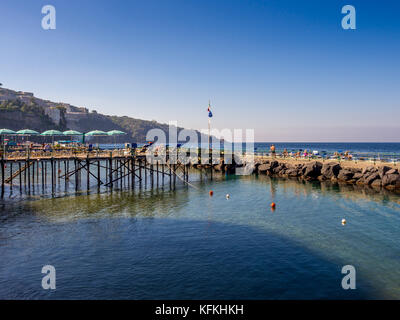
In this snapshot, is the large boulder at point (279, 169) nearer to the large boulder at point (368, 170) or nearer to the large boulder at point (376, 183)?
the large boulder at point (368, 170)

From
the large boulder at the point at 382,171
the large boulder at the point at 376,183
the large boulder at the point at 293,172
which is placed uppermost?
the large boulder at the point at 382,171

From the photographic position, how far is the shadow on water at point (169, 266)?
13.4 meters

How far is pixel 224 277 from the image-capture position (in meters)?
14.8

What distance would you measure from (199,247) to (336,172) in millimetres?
34476

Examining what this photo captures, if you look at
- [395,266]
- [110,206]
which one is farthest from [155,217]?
[395,266]

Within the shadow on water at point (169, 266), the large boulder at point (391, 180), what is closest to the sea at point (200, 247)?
the shadow on water at point (169, 266)

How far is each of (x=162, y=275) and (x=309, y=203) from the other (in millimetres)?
21147

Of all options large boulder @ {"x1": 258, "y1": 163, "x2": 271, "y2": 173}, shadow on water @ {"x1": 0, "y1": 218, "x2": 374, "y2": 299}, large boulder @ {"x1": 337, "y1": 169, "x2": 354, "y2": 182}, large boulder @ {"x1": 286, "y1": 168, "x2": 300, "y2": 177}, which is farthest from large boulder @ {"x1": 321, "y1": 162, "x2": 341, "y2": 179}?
shadow on water @ {"x1": 0, "y1": 218, "x2": 374, "y2": 299}

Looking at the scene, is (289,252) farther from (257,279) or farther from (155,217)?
(155,217)

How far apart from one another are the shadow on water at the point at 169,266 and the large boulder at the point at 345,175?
28089 mm

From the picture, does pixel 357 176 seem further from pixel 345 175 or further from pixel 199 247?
pixel 199 247

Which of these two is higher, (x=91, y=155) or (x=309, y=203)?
(x=91, y=155)

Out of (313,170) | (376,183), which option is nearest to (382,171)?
(376,183)
